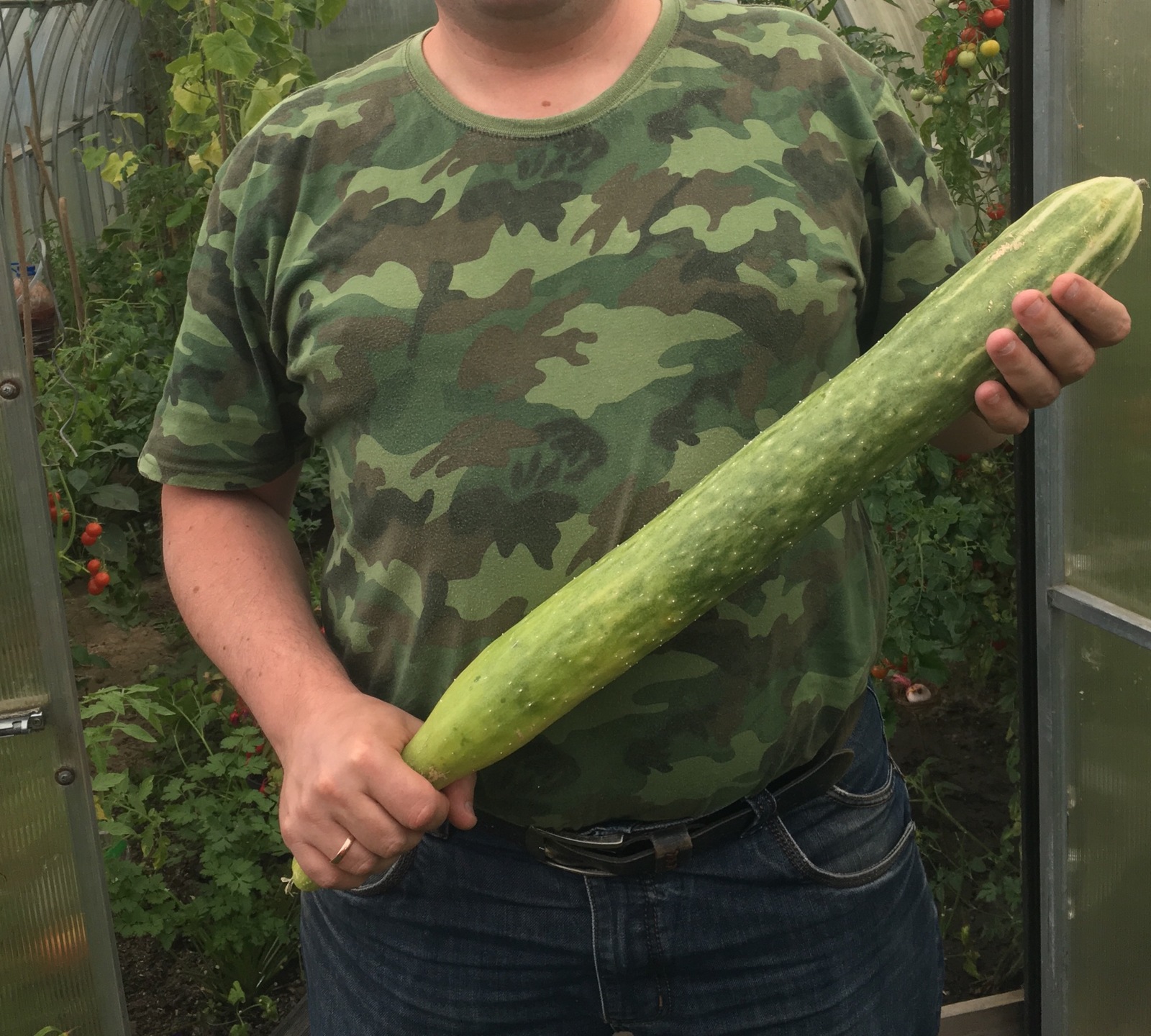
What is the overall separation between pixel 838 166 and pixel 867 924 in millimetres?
985

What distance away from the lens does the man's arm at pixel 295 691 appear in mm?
1425

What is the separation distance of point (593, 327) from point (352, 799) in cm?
61

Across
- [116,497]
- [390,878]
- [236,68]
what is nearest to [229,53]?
[236,68]

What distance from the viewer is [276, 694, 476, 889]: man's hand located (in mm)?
1421

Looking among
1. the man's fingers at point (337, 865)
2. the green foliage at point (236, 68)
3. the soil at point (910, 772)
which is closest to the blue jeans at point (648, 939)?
the man's fingers at point (337, 865)

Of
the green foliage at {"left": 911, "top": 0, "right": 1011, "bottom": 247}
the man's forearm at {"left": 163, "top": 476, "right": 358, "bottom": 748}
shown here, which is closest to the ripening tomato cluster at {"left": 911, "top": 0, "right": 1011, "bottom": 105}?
the green foliage at {"left": 911, "top": 0, "right": 1011, "bottom": 247}

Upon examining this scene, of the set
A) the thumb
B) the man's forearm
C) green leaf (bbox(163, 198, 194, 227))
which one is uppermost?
the man's forearm

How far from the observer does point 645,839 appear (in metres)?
1.58

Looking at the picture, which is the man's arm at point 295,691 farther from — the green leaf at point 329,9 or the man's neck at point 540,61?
the green leaf at point 329,9

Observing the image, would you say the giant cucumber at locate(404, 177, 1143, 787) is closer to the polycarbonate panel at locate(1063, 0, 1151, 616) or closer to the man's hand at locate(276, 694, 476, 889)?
the man's hand at locate(276, 694, 476, 889)

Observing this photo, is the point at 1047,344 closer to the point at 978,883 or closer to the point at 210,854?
the point at 210,854

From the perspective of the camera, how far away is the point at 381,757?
4.69ft

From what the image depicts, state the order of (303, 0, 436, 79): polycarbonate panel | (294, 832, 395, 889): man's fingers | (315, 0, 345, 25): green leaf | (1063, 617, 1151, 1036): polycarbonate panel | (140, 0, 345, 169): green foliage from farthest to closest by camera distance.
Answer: (303, 0, 436, 79): polycarbonate panel < (315, 0, 345, 25): green leaf < (140, 0, 345, 169): green foliage < (1063, 617, 1151, 1036): polycarbonate panel < (294, 832, 395, 889): man's fingers

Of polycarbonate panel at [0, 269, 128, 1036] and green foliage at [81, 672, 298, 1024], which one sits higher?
polycarbonate panel at [0, 269, 128, 1036]
